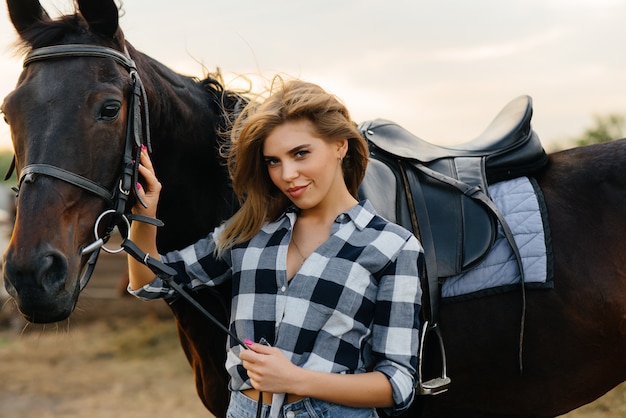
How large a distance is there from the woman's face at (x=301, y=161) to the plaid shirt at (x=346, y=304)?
0.11 metres

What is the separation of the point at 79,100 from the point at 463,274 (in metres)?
1.33

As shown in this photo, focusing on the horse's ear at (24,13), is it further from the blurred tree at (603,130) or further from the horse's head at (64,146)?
the blurred tree at (603,130)

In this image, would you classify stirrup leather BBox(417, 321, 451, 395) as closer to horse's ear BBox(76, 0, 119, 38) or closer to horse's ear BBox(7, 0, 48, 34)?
horse's ear BBox(76, 0, 119, 38)

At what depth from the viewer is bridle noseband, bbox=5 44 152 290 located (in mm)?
1634

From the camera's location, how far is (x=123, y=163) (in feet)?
5.70

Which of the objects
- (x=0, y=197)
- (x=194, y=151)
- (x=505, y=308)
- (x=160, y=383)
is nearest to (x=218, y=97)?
(x=194, y=151)

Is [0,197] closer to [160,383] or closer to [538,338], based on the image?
[160,383]

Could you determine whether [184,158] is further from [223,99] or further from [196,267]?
[196,267]

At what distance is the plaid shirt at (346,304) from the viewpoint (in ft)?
5.20

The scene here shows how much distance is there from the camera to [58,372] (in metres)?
6.63

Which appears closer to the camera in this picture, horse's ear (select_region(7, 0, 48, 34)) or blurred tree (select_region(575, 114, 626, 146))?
horse's ear (select_region(7, 0, 48, 34))

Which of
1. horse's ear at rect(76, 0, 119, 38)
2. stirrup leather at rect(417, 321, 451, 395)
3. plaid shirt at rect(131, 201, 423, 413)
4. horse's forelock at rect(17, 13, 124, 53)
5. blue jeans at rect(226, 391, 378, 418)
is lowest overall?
stirrup leather at rect(417, 321, 451, 395)

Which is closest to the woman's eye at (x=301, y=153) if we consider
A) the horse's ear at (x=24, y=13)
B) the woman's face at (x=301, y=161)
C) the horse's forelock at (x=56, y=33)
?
the woman's face at (x=301, y=161)

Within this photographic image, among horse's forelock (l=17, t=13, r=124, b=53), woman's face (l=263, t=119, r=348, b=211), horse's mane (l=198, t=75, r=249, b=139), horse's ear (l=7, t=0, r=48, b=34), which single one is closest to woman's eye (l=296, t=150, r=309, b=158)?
woman's face (l=263, t=119, r=348, b=211)
